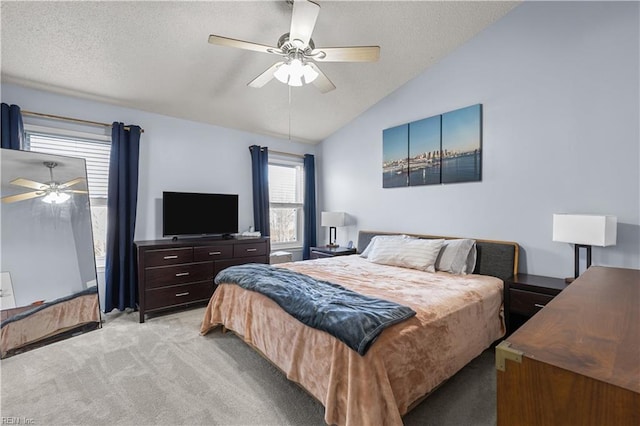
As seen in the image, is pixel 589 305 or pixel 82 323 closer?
pixel 589 305

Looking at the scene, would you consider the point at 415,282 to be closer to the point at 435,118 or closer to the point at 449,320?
the point at 449,320

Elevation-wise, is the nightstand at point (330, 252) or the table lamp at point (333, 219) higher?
the table lamp at point (333, 219)

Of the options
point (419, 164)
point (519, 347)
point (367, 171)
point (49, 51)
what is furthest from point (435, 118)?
point (49, 51)

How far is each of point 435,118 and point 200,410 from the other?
376 centimetres

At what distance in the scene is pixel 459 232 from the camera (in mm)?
3420

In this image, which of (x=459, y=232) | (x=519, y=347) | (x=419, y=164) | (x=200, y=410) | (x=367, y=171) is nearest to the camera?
(x=519, y=347)

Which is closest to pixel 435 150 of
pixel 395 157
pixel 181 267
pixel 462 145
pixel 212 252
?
pixel 462 145

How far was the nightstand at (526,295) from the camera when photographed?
7.84 feet

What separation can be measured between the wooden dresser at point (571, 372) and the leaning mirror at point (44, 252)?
362 centimetres

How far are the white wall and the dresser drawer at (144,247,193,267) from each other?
2.97m

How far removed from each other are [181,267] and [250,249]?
36.1 inches

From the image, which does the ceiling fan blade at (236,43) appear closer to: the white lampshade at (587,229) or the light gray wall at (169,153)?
the light gray wall at (169,153)

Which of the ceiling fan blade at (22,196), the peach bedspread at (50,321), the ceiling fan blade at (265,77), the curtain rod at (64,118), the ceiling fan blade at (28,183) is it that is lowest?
the peach bedspread at (50,321)

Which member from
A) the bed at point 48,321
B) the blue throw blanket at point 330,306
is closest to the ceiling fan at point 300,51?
the blue throw blanket at point 330,306
